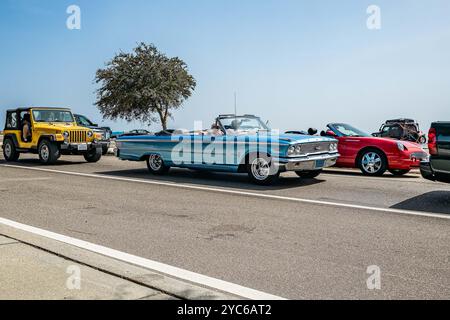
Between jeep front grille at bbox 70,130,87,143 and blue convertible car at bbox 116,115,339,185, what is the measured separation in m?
4.45

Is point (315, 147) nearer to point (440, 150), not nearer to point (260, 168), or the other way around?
point (260, 168)

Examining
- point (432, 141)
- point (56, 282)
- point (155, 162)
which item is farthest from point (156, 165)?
point (56, 282)

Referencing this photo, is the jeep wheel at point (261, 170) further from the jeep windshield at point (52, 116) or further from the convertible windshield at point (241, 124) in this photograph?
the jeep windshield at point (52, 116)

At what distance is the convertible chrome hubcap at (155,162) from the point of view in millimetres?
11375

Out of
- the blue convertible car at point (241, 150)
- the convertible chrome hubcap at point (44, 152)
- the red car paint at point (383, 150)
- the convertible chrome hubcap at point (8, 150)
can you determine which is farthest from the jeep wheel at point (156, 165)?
the convertible chrome hubcap at point (8, 150)

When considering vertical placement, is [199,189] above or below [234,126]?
below

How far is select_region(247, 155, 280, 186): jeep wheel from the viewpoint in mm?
9172

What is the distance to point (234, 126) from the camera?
1011 cm

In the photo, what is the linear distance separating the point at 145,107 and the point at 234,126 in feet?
111

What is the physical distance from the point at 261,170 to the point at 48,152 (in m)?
8.85

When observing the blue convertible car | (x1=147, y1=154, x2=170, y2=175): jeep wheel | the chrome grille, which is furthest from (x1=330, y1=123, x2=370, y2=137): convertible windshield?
(x1=147, y1=154, x2=170, y2=175): jeep wheel
